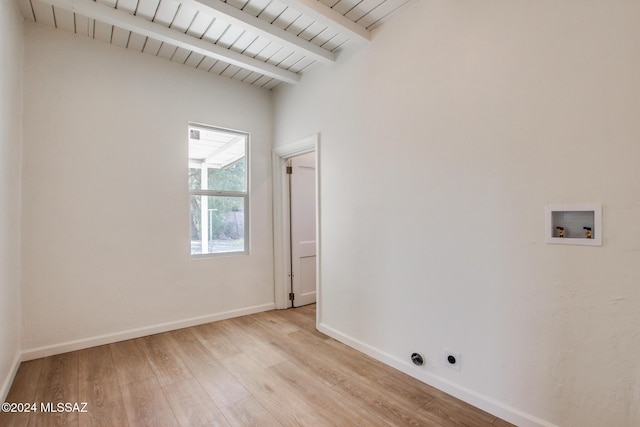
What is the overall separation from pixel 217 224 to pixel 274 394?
6.90 feet

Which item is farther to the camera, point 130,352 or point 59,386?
point 130,352

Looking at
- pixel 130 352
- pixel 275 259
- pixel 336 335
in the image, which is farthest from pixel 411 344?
pixel 130 352

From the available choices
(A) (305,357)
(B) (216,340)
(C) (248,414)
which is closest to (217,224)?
(B) (216,340)

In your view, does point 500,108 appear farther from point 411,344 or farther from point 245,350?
point 245,350

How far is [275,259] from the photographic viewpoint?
4.02m

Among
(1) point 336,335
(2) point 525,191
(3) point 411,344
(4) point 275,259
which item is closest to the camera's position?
(2) point 525,191

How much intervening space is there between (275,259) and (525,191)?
294 cm

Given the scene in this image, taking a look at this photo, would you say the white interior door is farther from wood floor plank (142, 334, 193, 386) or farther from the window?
wood floor plank (142, 334, 193, 386)

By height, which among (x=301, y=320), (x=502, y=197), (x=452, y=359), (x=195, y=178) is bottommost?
(x=301, y=320)

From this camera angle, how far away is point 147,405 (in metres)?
1.99

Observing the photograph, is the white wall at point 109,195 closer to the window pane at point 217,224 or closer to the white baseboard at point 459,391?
the window pane at point 217,224

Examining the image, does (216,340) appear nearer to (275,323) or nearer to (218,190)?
(275,323)

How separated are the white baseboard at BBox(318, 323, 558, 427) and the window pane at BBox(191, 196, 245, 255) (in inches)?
70.6

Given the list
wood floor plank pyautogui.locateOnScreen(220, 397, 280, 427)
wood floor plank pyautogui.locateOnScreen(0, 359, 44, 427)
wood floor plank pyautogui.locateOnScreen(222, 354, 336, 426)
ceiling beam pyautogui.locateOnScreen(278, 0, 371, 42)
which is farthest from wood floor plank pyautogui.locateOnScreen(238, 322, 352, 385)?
ceiling beam pyautogui.locateOnScreen(278, 0, 371, 42)
